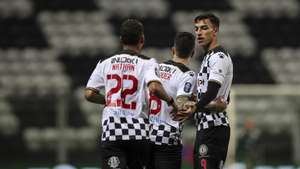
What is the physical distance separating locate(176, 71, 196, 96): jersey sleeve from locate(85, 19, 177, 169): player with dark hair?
10.2 inches

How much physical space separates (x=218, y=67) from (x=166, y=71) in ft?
1.73

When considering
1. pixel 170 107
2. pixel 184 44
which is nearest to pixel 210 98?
pixel 170 107

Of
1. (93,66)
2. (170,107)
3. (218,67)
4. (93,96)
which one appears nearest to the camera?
(218,67)

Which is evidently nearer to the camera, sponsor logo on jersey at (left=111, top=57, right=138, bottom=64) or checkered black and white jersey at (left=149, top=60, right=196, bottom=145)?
sponsor logo on jersey at (left=111, top=57, right=138, bottom=64)

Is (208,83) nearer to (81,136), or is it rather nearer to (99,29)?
(81,136)

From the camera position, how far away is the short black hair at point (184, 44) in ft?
23.1

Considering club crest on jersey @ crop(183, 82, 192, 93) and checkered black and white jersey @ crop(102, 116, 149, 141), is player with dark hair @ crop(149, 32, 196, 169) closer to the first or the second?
club crest on jersey @ crop(183, 82, 192, 93)

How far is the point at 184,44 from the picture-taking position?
704 cm

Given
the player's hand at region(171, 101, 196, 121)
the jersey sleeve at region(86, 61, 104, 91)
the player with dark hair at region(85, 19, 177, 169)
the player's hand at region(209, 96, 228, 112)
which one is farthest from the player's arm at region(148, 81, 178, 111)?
the jersey sleeve at region(86, 61, 104, 91)

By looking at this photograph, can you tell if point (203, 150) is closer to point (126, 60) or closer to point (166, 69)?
point (166, 69)

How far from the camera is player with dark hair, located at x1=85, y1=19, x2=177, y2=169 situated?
6656 mm

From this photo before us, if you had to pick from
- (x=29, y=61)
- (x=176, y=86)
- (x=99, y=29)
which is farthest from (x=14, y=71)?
(x=176, y=86)

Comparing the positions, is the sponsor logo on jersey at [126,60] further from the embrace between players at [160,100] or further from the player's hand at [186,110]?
the player's hand at [186,110]

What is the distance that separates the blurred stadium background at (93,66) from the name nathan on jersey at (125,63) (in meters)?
9.16
